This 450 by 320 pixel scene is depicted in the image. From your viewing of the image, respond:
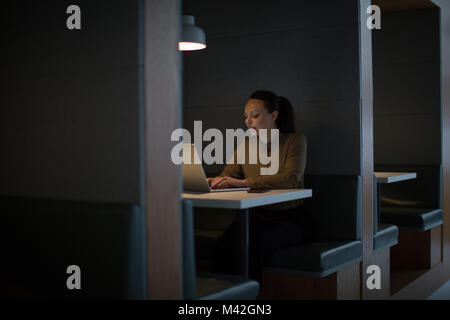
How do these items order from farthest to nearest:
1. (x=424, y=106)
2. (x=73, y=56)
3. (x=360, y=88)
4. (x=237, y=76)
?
(x=424, y=106) < (x=237, y=76) < (x=360, y=88) < (x=73, y=56)

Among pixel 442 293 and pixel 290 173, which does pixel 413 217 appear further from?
pixel 290 173

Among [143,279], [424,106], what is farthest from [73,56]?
[424,106]

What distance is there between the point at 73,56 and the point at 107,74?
6.7 inches

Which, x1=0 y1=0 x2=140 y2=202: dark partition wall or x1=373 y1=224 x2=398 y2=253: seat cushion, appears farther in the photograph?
x1=373 y1=224 x2=398 y2=253: seat cushion

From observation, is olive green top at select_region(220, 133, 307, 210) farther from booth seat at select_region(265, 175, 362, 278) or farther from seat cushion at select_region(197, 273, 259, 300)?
seat cushion at select_region(197, 273, 259, 300)

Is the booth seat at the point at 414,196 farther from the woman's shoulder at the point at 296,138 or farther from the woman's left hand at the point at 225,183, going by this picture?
the woman's left hand at the point at 225,183

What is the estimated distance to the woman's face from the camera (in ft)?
11.3

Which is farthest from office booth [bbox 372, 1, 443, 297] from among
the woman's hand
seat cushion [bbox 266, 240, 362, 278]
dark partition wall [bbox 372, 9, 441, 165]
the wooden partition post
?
the wooden partition post

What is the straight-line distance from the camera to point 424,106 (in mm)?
5121

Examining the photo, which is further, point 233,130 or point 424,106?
point 424,106

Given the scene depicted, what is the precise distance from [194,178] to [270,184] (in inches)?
21.9

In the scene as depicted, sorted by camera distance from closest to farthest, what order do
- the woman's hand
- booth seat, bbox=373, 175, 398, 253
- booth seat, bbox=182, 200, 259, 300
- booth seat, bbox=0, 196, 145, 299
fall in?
booth seat, bbox=0, 196, 145, 299 < booth seat, bbox=182, 200, 259, 300 < the woman's hand < booth seat, bbox=373, 175, 398, 253

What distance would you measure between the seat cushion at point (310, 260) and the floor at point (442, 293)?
5.37 feet

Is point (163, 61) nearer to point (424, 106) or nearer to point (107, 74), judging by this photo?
point (107, 74)
